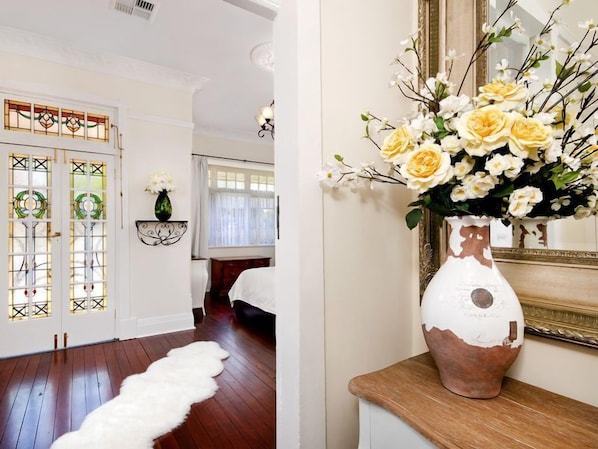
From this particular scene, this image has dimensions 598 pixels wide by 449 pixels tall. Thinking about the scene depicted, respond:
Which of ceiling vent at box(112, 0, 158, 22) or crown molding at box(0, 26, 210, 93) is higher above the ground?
ceiling vent at box(112, 0, 158, 22)

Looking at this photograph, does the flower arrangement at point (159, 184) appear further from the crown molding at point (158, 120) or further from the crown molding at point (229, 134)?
the crown molding at point (229, 134)

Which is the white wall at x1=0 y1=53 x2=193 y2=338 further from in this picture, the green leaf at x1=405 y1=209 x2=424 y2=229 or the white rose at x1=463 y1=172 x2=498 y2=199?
the white rose at x1=463 y1=172 x2=498 y2=199

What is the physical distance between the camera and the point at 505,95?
0.70 m

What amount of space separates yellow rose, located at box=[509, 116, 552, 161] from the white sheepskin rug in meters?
2.06

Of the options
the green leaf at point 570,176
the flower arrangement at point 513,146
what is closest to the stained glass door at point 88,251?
the flower arrangement at point 513,146

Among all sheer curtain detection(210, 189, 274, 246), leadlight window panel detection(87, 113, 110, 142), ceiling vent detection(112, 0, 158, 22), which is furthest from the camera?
sheer curtain detection(210, 189, 274, 246)

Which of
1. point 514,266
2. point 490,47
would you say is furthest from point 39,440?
point 490,47

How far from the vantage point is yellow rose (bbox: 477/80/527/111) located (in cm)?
69

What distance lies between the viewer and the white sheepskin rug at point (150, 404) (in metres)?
1.66

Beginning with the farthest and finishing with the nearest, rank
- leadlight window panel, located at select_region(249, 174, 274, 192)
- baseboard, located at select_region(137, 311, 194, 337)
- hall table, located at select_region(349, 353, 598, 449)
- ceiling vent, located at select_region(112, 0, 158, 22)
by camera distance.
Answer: leadlight window panel, located at select_region(249, 174, 274, 192), baseboard, located at select_region(137, 311, 194, 337), ceiling vent, located at select_region(112, 0, 158, 22), hall table, located at select_region(349, 353, 598, 449)

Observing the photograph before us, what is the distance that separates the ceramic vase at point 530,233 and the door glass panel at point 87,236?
11.6 feet

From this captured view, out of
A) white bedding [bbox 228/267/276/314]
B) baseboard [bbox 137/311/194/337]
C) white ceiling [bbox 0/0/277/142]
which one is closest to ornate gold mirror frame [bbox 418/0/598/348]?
white ceiling [bbox 0/0/277/142]

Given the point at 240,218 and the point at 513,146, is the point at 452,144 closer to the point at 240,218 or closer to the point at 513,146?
the point at 513,146

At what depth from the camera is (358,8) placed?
3.51 feet
